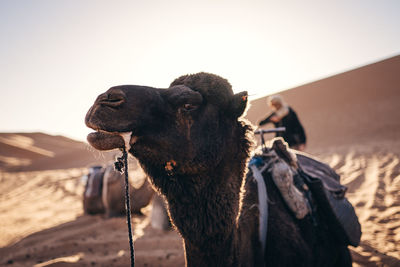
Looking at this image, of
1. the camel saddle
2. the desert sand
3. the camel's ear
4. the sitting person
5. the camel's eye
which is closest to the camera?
the camel's eye

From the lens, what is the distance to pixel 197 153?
4.73 ft

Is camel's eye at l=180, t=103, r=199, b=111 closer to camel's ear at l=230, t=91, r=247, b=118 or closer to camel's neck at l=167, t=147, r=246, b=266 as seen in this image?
camel's ear at l=230, t=91, r=247, b=118

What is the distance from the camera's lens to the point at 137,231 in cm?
528

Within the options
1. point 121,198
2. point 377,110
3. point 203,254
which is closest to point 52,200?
point 121,198

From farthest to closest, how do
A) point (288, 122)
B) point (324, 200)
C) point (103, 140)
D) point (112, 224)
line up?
point (112, 224)
point (288, 122)
point (324, 200)
point (103, 140)

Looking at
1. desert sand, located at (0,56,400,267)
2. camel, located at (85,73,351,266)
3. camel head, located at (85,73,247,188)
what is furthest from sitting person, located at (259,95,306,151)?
camel head, located at (85,73,247,188)

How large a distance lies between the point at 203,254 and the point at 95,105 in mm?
1125

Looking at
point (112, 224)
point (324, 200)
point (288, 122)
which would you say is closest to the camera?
point (324, 200)

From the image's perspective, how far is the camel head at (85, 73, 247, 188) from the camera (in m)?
1.17

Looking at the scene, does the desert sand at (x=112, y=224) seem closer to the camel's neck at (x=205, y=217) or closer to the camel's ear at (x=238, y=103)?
the camel's neck at (x=205, y=217)

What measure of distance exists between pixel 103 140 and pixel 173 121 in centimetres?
42

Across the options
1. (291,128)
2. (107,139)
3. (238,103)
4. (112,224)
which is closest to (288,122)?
(291,128)

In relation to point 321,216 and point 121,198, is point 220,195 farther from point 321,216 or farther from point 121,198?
point 121,198

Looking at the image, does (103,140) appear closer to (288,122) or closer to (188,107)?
(188,107)
